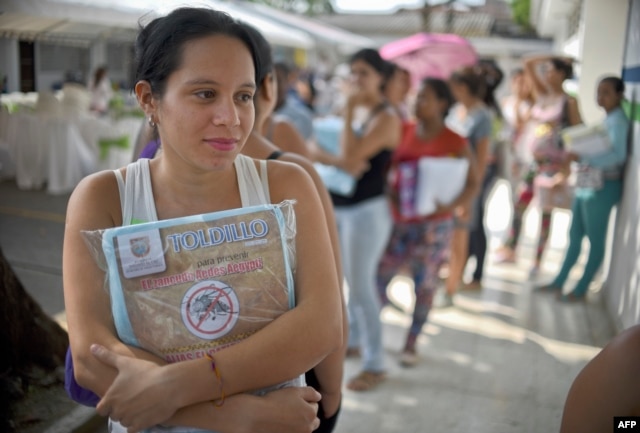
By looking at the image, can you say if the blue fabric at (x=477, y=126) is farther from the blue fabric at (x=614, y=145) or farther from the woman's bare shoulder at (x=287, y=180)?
the woman's bare shoulder at (x=287, y=180)

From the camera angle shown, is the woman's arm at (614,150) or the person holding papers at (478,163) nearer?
the woman's arm at (614,150)

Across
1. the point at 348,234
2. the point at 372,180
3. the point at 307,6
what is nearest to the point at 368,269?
the point at 348,234

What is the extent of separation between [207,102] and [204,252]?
0.32 meters

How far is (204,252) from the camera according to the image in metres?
1.19

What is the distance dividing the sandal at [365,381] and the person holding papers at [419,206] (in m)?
0.31

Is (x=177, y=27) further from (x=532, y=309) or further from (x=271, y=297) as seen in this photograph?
(x=532, y=309)

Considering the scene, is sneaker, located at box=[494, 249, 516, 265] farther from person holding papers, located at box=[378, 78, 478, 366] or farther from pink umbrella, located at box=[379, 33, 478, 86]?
person holding papers, located at box=[378, 78, 478, 366]

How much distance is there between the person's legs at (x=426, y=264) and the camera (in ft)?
12.4

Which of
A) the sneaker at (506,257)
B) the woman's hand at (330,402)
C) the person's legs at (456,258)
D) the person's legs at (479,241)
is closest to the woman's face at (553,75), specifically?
the person's legs at (479,241)

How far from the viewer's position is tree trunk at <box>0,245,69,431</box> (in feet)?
8.33

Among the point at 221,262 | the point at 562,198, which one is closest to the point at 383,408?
the point at 221,262

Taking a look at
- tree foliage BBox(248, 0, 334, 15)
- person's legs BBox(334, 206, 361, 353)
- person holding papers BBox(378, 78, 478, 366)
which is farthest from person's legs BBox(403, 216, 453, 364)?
tree foliage BBox(248, 0, 334, 15)

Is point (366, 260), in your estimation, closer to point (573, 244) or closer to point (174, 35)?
point (573, 244)

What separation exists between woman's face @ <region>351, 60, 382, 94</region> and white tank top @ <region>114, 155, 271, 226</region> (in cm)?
217
